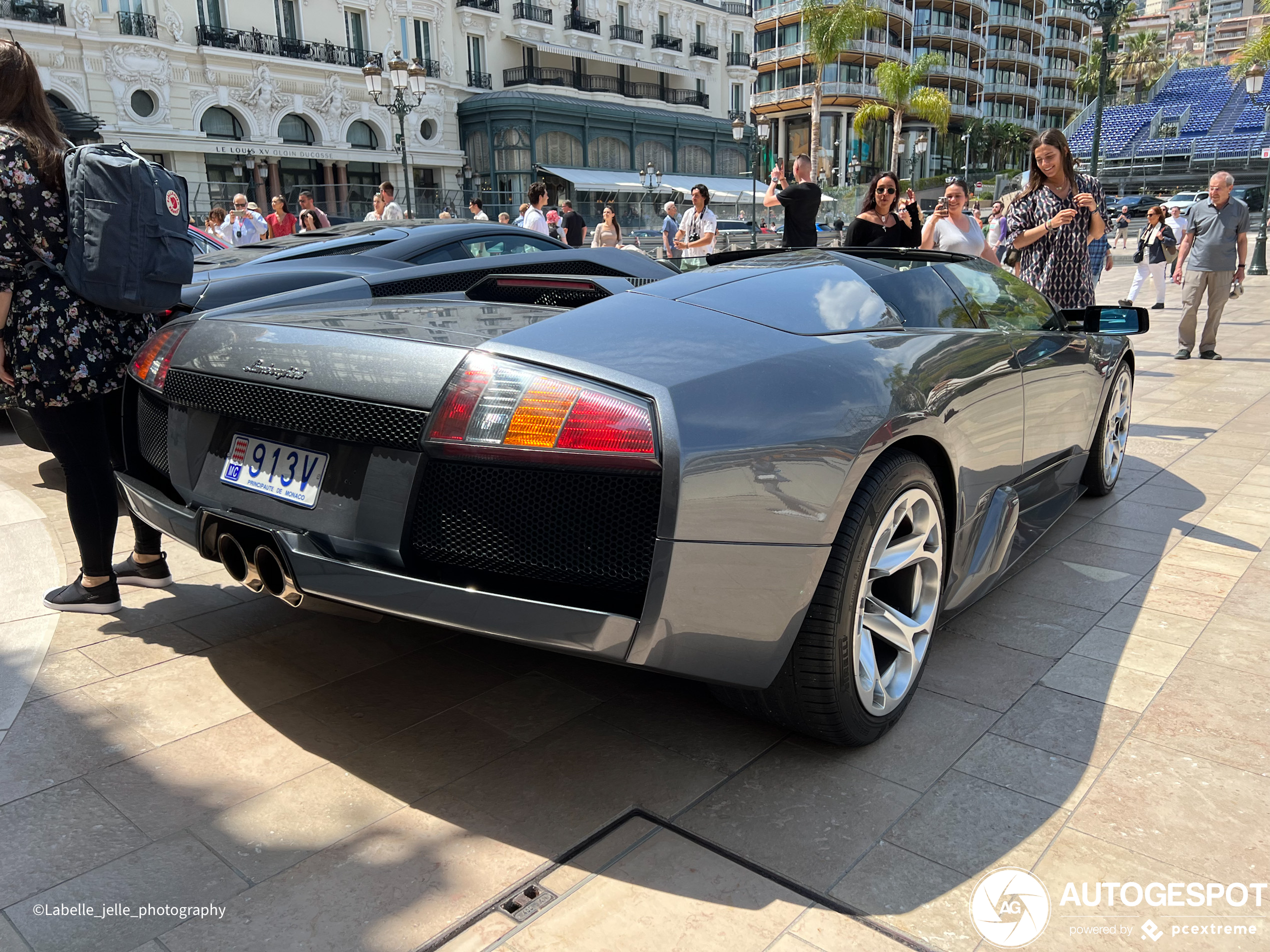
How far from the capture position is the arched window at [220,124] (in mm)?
33719

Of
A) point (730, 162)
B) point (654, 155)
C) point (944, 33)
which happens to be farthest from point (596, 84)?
point (944, 33)

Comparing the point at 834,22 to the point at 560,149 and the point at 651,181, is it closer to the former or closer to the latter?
Result: the point at 560,149

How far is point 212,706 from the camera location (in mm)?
2658

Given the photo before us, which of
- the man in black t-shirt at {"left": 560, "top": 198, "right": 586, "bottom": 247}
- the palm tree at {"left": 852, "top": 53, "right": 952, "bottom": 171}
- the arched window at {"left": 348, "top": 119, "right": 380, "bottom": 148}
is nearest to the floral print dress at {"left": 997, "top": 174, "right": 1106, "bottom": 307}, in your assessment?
the man in black t-shirt at {"left": 560, "top": 198, "right": 586, "bottom": 247}

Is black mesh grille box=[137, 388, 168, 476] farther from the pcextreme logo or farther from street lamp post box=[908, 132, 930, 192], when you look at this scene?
street lamp post box=[908, 132, 930, 192]

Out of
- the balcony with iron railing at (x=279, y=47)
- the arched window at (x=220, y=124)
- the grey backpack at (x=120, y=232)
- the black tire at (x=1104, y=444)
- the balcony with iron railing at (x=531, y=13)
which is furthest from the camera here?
the balcony with iron railing at (x=531, y=13)

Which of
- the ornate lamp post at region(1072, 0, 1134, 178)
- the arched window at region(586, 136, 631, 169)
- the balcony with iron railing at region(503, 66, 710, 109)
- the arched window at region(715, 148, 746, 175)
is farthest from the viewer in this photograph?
the arched window at region(715, 148, 746, 175)

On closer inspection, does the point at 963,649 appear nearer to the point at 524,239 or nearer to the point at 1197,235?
the point at 524,239

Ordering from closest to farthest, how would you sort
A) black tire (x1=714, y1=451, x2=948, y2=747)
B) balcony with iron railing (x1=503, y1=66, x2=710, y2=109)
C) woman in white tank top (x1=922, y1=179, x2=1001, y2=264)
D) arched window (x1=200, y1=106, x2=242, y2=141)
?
black tire (x1=714, y1=451, x2=948, y2=747), woman in white tank top (x1=922, y1=179, x2=1001, y2=264), arched window (x1=200, y1=106, x2=242, y2=141), balcony with iron railing (x1=503, y1=66, x2=710, y2=109)

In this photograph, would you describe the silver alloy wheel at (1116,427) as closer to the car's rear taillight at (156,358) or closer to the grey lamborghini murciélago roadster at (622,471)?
the grey lamborghini murciélago roadster at (622,471)

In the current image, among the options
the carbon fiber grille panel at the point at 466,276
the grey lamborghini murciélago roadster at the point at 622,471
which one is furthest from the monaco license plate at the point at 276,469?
the carbon fiber grille panel at the point at 466,276

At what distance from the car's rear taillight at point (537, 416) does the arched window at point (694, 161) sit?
49.7 meters

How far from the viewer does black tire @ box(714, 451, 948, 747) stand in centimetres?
218

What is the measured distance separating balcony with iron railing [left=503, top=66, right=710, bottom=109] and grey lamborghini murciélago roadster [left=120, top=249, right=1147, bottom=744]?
146 feet
